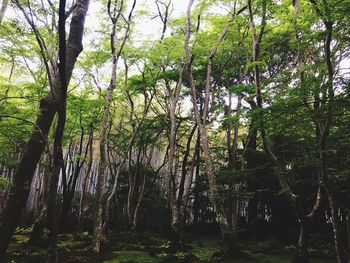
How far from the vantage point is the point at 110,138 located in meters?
19.4

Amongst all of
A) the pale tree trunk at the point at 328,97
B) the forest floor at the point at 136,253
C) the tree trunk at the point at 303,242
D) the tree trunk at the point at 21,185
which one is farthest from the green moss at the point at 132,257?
the tree trunk at the point at 21,185

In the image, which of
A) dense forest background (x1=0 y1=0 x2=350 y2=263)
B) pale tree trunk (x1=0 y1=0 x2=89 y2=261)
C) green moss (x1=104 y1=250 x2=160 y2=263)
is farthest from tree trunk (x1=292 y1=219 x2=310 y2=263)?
pale tree trunk (x1=0 y1=0 x2=89 y2=261)

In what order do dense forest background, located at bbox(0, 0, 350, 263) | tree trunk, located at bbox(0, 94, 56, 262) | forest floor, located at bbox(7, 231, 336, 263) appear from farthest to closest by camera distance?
1. forest floor, located at bbox(7, 231, 336, 263)
2. dense forest background, located at bbox(0, 0, 350, 263)
3. tree trunk, located at bbox(0, 94, 56, 262)

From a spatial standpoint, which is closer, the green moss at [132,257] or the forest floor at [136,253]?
the forest floor at [136,253]

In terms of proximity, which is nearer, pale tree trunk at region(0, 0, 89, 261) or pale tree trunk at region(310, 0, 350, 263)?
pale tree trunk at region(0, 0, 89, 261)

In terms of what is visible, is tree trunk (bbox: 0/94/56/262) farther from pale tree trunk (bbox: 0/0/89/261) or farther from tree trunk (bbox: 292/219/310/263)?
tree trunk (bbox: 292/219/310/263)

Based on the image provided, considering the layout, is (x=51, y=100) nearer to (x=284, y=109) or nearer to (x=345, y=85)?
(x=284, y=109)

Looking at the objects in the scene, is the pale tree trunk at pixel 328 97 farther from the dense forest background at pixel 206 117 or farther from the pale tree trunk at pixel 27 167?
the pale tree trunk at pixel 27 167

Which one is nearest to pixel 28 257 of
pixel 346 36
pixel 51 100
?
pixel 51 100

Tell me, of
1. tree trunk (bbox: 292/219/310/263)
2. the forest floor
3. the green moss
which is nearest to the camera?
tree trunk (bbox: 292/219/310/263)

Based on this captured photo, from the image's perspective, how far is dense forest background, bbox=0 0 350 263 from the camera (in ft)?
19.3

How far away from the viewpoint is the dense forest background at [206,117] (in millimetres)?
5895

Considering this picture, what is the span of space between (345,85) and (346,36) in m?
2.03

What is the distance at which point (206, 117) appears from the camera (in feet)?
45.8
